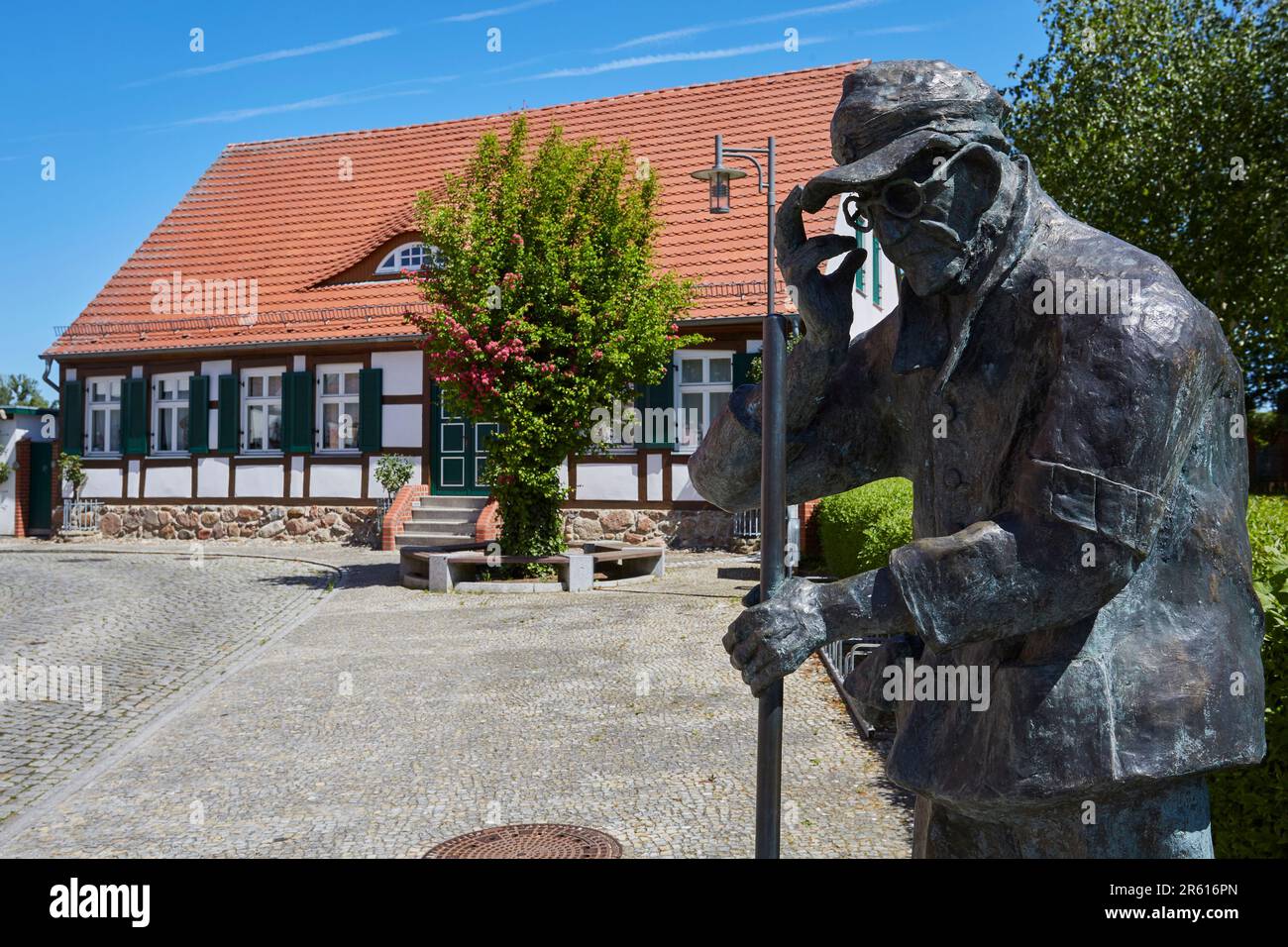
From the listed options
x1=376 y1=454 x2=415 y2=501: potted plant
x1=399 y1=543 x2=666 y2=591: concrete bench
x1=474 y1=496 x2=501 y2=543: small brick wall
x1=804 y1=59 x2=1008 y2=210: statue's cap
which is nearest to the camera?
x1=804 y1=59 x2=1008 y2=210: statue's cap

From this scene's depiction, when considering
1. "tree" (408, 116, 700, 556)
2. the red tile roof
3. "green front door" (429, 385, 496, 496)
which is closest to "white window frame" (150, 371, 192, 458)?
the red tile roof

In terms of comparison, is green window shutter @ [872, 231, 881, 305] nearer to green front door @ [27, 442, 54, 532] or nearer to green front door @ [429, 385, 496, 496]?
green front door @ [429, 385, 496, 496]

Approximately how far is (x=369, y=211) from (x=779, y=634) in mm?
22715

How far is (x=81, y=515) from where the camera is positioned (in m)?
21.5

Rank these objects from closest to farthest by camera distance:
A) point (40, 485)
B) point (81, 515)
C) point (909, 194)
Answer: point (909, 194)
point (81, 515)
point (40, 485)

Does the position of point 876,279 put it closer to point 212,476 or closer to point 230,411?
point 230,411

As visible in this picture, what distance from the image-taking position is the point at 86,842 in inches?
194

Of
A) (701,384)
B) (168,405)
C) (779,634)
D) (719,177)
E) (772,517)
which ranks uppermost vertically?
(719,177)

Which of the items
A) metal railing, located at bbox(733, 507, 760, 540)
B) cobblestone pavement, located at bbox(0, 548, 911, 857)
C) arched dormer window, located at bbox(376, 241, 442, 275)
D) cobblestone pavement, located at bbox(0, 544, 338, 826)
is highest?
arched dormer window, located at bbox(376, 241, 442, 275)

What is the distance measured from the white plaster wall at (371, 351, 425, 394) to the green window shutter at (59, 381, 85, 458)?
6780 mm

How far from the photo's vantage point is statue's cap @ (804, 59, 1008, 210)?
5.35 ft

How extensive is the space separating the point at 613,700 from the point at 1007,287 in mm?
6081

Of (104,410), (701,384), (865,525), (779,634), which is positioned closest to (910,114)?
(779,634)

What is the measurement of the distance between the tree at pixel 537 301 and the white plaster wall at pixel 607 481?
13.8 feet
